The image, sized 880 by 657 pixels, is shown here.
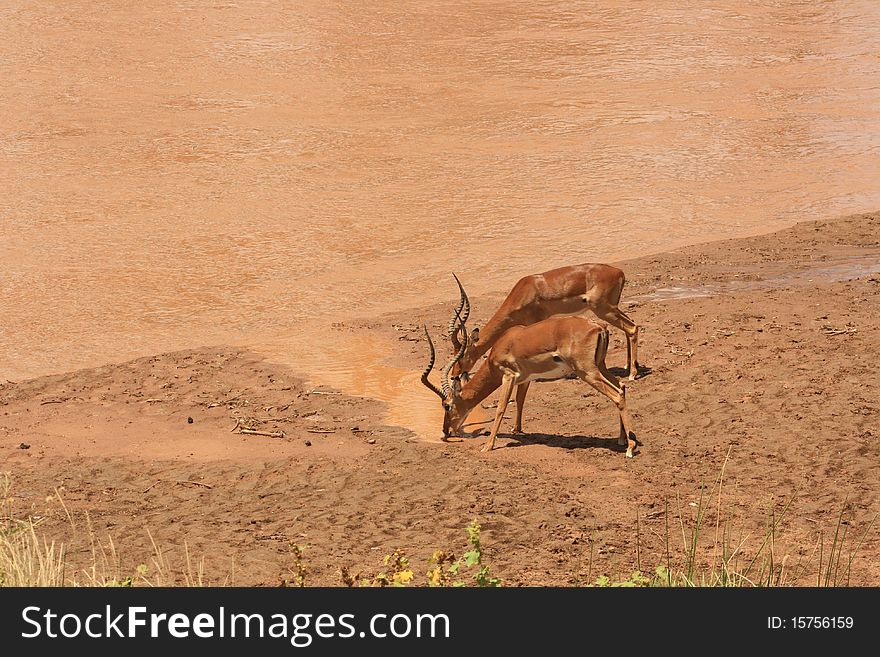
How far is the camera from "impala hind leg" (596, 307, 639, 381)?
13445 millimetres

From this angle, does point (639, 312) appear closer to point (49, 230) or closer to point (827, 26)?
point (49, 230)

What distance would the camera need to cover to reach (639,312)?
625 inches

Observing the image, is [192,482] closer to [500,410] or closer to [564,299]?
[500,410]

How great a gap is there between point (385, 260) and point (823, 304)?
9351 mm

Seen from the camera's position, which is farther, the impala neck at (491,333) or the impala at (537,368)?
the impala neck at (491,333)

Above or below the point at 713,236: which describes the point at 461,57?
above

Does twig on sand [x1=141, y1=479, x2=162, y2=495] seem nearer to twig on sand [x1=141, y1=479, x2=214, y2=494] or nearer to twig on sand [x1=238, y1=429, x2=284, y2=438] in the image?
twig on sand [x1=141, y1=479, x2=214, y2=494]

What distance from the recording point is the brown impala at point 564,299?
1380cm

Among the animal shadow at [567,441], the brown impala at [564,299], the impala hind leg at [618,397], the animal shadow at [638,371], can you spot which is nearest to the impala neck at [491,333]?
the brown impala at [564,299]

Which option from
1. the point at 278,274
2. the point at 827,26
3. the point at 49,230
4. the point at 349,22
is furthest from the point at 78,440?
the point at 827,26

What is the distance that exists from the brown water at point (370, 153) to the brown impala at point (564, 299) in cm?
128

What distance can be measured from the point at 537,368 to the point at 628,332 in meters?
2.18

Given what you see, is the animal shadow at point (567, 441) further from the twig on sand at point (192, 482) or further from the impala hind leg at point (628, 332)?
the twig on sand at point (192, 482)

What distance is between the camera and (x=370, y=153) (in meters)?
29.7
